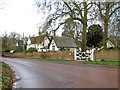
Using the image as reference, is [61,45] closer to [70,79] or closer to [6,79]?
[70,79]

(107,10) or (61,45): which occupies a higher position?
(107,10)

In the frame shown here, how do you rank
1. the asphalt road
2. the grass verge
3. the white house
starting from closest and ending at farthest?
1. the grass verge
2. the asphalt road
3. the white house

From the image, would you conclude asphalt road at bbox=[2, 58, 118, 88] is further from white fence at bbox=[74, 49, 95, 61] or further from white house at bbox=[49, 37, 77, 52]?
white house at bbox=[49, 37, 77, 52]

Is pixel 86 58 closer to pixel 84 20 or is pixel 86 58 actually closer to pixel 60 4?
pixel 84 20

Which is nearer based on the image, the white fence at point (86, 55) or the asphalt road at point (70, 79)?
the asphalt road at point (70, 79)

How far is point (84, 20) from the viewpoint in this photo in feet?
67.8

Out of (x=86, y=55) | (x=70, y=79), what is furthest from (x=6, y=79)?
(x=86, y=55)

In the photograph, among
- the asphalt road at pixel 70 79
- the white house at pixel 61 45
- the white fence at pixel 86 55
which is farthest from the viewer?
the white house at pixel 61 45

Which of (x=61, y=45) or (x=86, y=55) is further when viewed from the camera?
(x=61, y=45)

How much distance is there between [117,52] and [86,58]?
161 inches

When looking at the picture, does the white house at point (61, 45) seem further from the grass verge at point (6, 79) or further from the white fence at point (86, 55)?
the grass verge at point (6, 79)

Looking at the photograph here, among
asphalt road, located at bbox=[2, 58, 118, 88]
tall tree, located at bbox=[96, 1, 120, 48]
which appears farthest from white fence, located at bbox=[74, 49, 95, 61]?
asphalt road, located at bbox=[2, 58, 118, 88]

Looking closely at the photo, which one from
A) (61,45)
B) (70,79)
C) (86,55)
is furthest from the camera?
(61,45)

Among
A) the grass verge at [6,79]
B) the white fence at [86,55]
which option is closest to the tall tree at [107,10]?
the white fence at [86,55]
